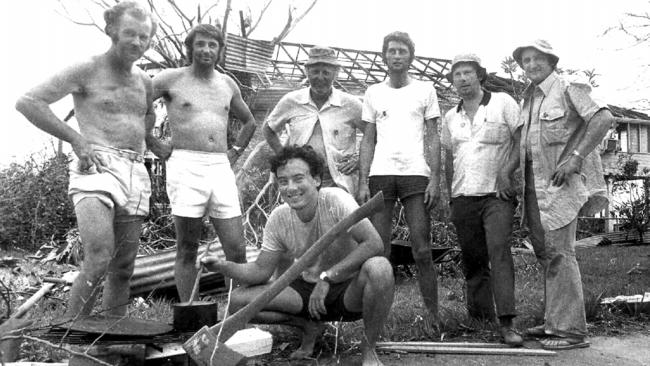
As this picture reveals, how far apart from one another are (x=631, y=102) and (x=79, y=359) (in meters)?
14.8

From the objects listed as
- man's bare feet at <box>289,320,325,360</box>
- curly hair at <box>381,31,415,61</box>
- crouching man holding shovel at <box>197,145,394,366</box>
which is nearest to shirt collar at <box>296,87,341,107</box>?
curly hair at <box>381,31,415,61</box>

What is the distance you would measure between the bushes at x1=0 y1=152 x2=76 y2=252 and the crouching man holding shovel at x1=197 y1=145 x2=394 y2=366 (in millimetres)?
8607

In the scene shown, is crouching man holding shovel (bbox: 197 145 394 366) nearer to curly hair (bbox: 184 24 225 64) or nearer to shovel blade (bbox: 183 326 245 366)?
shovel blade (bbox: 183 326 245 366)

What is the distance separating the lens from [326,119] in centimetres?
441

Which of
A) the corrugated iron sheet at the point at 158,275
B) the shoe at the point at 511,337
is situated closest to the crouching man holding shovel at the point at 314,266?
the shoe at the point at 511,337

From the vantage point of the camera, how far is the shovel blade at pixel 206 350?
102 inches

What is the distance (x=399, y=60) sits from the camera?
4.39 m

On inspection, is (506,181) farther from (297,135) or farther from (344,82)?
(344,82)

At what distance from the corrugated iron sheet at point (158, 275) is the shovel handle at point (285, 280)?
2.86 meters

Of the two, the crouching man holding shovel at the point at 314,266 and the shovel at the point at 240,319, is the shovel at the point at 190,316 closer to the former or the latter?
the shovel at the point at 240,319

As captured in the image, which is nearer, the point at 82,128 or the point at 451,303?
the point at 82,128

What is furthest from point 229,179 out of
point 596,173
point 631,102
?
point 631,102

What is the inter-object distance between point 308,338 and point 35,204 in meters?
9.38

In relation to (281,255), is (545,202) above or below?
above
